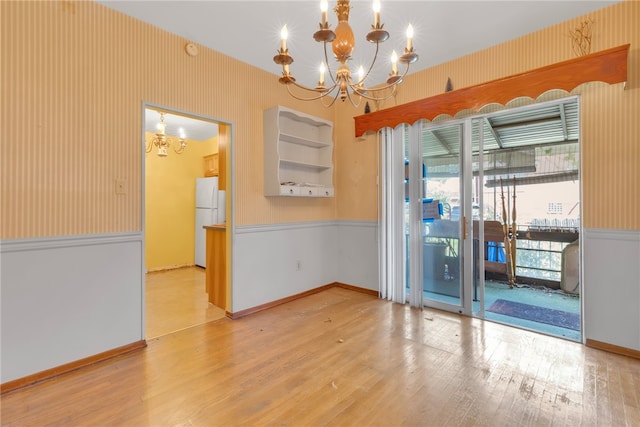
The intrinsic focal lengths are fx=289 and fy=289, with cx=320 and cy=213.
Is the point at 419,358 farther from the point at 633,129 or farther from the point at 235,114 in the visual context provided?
the point at 235,114

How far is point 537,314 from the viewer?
3.50 metres

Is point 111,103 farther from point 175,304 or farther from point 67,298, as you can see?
point 175,304

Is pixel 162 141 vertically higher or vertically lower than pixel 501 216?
higher

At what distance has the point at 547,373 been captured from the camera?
7.12 ft

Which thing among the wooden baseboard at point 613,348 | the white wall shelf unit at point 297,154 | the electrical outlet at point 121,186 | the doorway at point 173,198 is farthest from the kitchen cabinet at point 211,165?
the wooden baseboard at point 613,348

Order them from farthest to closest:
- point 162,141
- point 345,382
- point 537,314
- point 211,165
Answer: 1. point 211,165
2. point 162,141
3. point 537,314
4. point 345,382

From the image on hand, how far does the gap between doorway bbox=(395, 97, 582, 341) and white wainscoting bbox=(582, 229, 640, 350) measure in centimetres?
17

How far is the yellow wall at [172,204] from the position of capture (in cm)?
564

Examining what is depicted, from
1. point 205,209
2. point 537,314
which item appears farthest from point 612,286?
point 205,209

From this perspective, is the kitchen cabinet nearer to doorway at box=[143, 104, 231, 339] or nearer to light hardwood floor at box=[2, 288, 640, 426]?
doorway at box=[143, 104, 231, 339]

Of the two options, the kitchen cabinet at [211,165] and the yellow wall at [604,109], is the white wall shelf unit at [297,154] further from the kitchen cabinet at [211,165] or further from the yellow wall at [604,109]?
the kitchen cabinet at [211,165]

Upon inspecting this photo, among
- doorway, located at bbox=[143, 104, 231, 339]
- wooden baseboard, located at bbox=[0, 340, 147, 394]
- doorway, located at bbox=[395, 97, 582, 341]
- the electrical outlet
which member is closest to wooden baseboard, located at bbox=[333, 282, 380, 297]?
doorway, located at bbox=[395, 97, 582, 341]

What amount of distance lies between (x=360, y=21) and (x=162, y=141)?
3.50 meters

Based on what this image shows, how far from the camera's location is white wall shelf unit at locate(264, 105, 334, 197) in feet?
11.4
